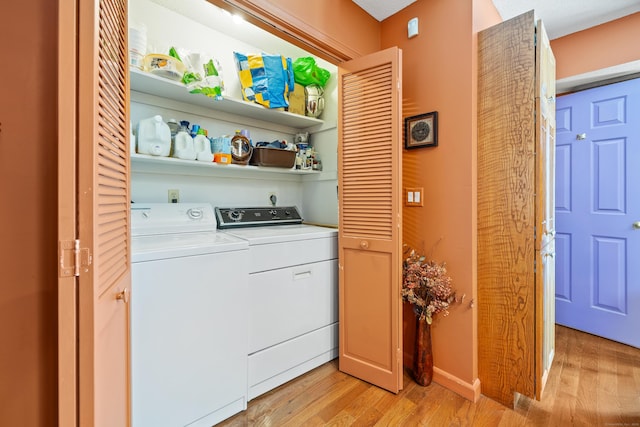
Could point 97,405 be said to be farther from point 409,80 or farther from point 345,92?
point 409,80

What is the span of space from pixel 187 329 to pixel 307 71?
6.56ft

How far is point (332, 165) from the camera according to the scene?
7.79 ft

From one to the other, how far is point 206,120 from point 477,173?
6.15 feet

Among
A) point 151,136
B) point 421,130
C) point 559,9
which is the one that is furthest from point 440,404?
point 559,9

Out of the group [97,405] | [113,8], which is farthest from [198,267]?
[113,8]

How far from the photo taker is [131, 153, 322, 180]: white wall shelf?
5.48 feet

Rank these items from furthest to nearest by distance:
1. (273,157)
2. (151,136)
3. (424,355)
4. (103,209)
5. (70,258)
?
(273,157), (424,355), (151,136), (103,209), (70,258)

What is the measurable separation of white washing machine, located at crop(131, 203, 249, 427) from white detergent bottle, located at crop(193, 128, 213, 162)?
0.53 m

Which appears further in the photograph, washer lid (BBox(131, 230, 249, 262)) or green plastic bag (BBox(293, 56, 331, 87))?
green plastic bag (BBox(293, 56, 331, 87))

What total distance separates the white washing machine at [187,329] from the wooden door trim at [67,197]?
600 millimetres

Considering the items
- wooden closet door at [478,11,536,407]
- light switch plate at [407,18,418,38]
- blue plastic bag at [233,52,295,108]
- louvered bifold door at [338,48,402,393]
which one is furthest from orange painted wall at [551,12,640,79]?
blue plastic bag at [233,52,295,108]

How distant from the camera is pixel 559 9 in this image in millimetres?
1942

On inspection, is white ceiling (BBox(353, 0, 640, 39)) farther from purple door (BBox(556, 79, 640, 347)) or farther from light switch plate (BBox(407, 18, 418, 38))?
purple door (BBox(556, 79, 640, 347))

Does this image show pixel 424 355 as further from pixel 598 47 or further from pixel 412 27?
pixel 598 47
